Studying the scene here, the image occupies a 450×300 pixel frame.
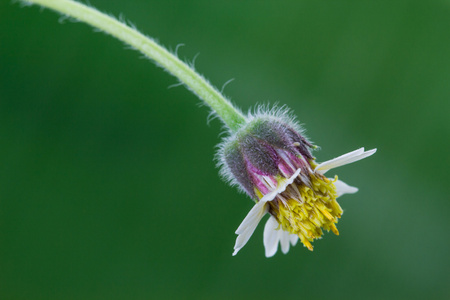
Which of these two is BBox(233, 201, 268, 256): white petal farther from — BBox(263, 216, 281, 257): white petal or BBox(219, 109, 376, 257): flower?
BBox(263, 216, 281, 257): white petal

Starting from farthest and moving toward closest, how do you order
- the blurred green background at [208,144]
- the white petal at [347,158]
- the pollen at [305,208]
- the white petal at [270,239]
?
1. the blurred green background at [208,144]
2. the white petal at [270,239]
3. the pollen at [305,208]
4. the white petal at [347,158]

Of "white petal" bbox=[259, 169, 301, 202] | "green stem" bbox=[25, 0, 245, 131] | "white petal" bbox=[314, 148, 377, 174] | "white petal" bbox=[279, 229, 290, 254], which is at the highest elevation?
"green stem" bbox=[25, 0, 245, 131]

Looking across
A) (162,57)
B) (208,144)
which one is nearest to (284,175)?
(162,57)

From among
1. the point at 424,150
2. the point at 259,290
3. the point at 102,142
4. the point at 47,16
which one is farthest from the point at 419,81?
the point at 47,16

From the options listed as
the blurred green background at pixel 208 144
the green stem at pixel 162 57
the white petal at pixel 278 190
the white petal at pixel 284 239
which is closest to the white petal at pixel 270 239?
the white petal at pixel 284 239

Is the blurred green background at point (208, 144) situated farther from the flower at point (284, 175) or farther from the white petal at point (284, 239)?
the flower at point (284, 175)

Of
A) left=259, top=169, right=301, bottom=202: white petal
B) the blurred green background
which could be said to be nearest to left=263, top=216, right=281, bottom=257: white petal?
left=259, top=169, right=301, bottom=202: white petal

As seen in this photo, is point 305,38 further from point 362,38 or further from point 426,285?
point 426,285
